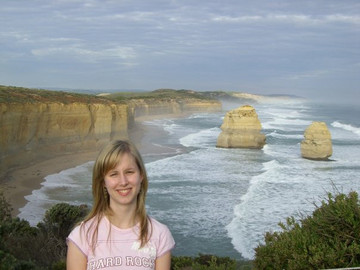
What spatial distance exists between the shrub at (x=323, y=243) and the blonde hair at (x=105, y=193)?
374 centimetres

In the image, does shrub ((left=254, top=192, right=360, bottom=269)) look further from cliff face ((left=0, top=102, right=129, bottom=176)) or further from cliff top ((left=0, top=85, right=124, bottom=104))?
cliff top ((left=0, top=85, right=124, bottom=104))

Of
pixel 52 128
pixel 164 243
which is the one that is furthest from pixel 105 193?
pixel 52 128

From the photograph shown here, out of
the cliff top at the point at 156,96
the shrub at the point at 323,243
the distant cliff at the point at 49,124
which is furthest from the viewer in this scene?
the cliff top at the point at 156,96

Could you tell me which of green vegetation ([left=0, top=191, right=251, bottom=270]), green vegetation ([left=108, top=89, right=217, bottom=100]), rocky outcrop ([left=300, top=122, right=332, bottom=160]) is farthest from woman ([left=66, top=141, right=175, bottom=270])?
green vegetation ([left=108, top=89, right=217, bottom=100])

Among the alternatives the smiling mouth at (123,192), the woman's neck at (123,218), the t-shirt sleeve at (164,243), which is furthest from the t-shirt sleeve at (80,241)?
the t-shirt sleeve at (164,243)

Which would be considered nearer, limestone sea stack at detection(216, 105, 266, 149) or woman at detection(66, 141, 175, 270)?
woman at detection(66, 141, 175, 270)

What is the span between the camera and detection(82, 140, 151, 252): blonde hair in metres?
2.91

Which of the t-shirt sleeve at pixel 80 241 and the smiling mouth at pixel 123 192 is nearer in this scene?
the t-shirt sleeve at pixel 80 241

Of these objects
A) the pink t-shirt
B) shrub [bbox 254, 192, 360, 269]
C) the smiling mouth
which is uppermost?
the smiling mouth

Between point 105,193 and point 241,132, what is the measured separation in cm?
4090

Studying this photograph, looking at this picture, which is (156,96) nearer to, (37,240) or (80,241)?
(37,240)

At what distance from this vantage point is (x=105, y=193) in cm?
308

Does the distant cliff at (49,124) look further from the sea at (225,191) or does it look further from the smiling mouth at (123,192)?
the smiling mouth at (123,192)

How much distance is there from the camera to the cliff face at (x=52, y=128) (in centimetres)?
2869
